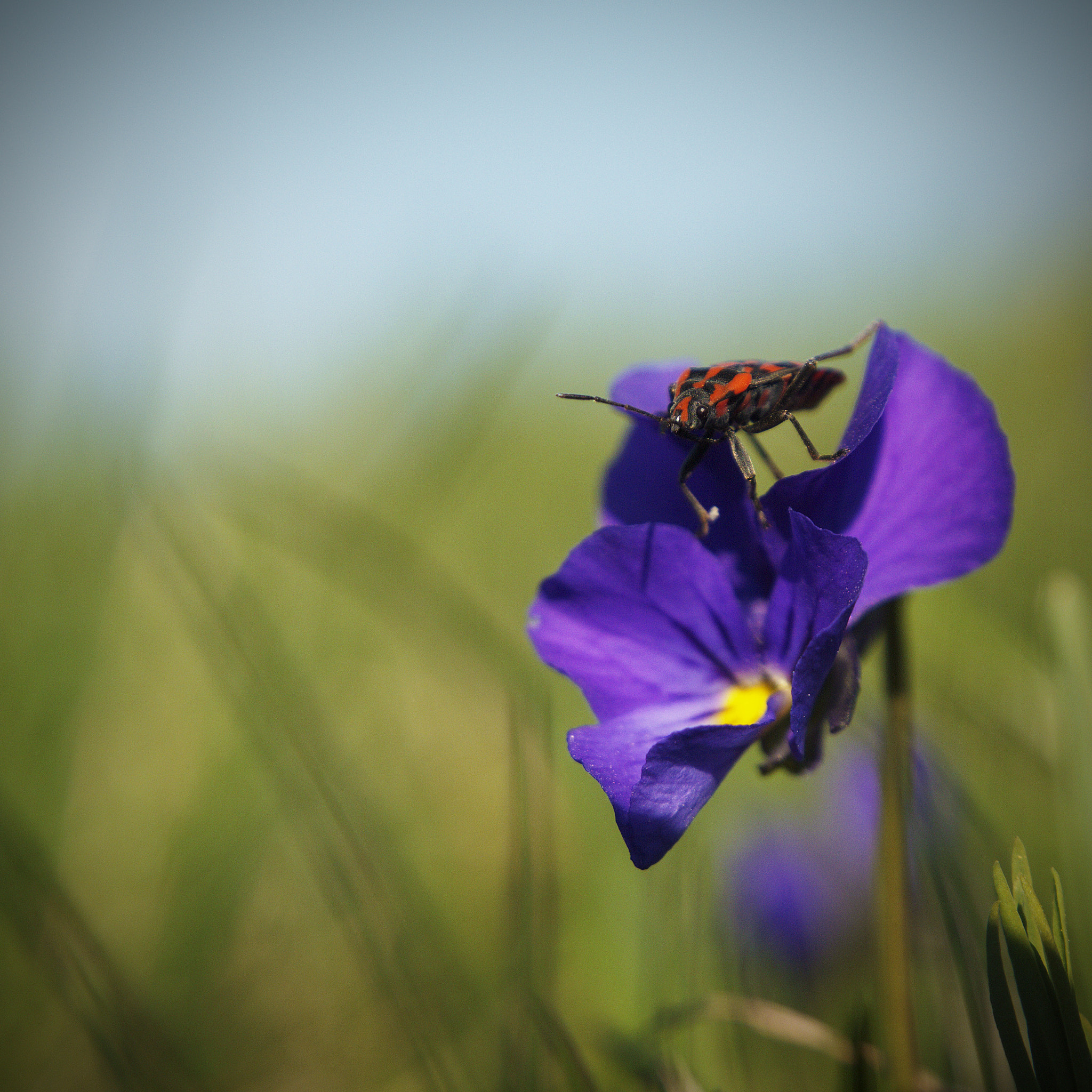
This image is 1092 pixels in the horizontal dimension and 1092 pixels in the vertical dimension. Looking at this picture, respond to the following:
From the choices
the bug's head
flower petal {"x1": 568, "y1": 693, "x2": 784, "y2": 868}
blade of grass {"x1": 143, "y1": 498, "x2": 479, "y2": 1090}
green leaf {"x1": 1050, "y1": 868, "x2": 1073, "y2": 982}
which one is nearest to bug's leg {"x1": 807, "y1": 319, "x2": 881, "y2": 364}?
the bug's head

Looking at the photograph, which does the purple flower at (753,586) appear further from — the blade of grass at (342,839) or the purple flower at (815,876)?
the purple flower at (815,876)

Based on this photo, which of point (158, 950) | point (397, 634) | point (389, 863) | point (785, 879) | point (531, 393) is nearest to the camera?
point (389, 863)

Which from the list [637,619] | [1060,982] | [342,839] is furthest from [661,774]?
[342,839]

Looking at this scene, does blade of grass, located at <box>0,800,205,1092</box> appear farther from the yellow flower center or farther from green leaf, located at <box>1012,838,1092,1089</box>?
green leaf, located at <box>1012,838,1092,1089</box>

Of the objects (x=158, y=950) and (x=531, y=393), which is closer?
(x=158, y=950)

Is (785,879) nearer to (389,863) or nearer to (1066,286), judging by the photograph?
(389,863)

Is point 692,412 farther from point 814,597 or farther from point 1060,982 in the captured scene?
point 1060,982

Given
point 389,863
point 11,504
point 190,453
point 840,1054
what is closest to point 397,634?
point 190,453
